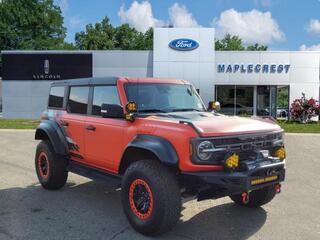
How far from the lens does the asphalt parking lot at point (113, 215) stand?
5.30 metres

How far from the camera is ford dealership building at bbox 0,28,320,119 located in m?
27.7

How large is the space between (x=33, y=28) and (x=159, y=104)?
55.0 metres

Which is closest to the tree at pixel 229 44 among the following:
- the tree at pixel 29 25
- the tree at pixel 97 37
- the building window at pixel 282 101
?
the tree at pixel 97 37

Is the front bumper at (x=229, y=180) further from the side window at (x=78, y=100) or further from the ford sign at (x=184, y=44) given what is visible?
the ford sign at (x=184, y=44)

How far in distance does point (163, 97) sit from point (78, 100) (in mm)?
1504

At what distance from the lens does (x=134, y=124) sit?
560 centimetres

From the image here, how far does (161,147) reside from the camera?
5074mm

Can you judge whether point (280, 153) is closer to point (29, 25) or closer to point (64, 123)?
point (64, 123)

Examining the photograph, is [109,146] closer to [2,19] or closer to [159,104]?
[159,104]

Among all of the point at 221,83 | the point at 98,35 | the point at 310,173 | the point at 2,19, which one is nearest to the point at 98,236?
the point at 310,173

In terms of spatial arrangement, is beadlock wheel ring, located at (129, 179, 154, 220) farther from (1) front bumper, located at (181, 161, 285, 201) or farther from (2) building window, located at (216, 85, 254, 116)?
(2) building window, located at (216, 85, 254, 116)

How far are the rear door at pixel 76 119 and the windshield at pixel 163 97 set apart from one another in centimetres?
102

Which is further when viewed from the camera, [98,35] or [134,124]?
[98,35]

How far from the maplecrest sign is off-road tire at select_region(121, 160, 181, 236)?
77.1ft
